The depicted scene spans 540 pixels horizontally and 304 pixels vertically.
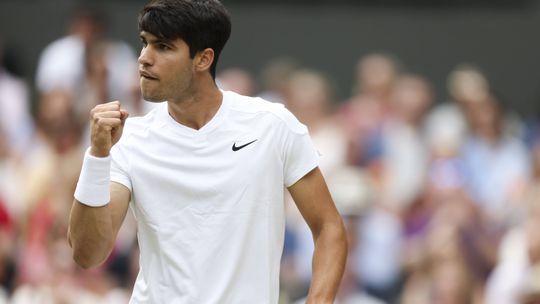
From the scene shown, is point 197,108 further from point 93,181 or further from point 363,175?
point 363,175

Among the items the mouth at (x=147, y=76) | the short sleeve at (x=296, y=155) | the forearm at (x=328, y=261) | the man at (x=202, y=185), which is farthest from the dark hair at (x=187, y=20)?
Result: the forearm at (x=328, y=261)

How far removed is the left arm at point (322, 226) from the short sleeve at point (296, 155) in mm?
27

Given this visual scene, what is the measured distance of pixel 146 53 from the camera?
491 centimetres

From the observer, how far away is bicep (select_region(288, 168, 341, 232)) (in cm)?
509

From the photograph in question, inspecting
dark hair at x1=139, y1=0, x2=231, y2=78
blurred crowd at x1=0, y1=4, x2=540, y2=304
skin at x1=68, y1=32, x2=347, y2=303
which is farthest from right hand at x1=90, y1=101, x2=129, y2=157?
blurred crowd at x1=0, y1=4, x2=540, y2=304

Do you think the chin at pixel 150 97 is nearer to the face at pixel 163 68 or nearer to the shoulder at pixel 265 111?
the face at pixel 163 68

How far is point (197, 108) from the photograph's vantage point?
5098 mm

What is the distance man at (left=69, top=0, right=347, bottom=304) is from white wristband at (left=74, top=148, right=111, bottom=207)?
0.21 ft

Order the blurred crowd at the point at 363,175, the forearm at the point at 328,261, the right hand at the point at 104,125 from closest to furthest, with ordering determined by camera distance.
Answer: the right hand at the point at 104,125 < the forearm at the point at 328,261 < the blurred crowd at the point at 363,175

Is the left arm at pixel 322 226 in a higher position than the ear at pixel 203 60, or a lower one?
lower

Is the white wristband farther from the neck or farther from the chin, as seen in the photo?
the neck

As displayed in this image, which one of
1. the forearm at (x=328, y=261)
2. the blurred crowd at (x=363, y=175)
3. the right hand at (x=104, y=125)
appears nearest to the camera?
the right hand at (x=104, y=125)

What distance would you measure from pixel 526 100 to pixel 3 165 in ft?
14.7

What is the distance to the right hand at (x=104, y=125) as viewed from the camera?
4793mm
